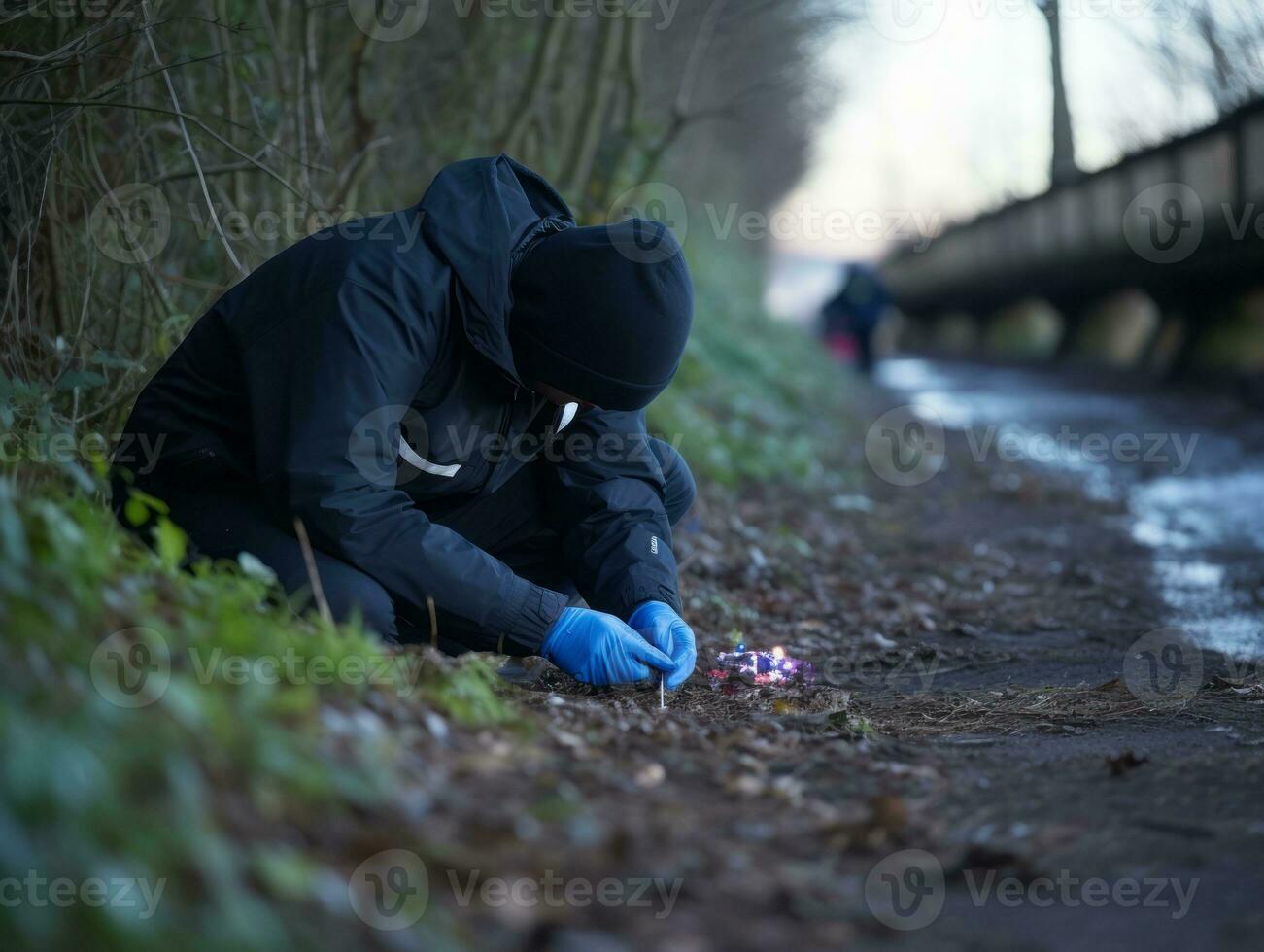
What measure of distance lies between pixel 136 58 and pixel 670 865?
133 inches

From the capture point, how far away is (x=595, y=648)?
3.35 metres

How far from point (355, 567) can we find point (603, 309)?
96cm

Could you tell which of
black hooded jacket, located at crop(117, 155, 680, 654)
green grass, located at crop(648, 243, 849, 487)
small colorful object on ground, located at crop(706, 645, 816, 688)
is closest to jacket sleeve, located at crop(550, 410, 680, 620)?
black hooded jacket, located at crop(117, 155, 680, 654)

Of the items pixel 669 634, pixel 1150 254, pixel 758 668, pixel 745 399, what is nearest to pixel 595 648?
pixel 669 634

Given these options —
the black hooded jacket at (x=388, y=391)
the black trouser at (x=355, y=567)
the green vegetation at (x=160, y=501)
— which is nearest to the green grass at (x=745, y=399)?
the green vegetation at (x=160, y=501)

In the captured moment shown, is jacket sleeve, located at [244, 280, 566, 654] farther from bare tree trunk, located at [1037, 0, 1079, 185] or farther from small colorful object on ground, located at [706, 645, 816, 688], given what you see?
bare tree trunk, located at [1037, 0, 1079, 185]

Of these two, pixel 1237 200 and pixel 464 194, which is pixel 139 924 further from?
pixel 1237 200

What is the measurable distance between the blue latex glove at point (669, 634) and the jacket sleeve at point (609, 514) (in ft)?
0.26

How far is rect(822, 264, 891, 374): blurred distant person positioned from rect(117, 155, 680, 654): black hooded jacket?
16.1 metres

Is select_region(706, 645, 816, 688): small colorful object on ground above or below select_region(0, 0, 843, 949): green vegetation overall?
below

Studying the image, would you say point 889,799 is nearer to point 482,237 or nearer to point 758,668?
point 758,668

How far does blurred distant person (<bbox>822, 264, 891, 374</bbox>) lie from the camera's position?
749 inches

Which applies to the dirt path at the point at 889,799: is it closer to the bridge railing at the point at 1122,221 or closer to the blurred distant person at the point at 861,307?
the bridge railing at the point at 1122,221

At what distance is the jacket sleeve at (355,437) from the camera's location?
2.92 meters
